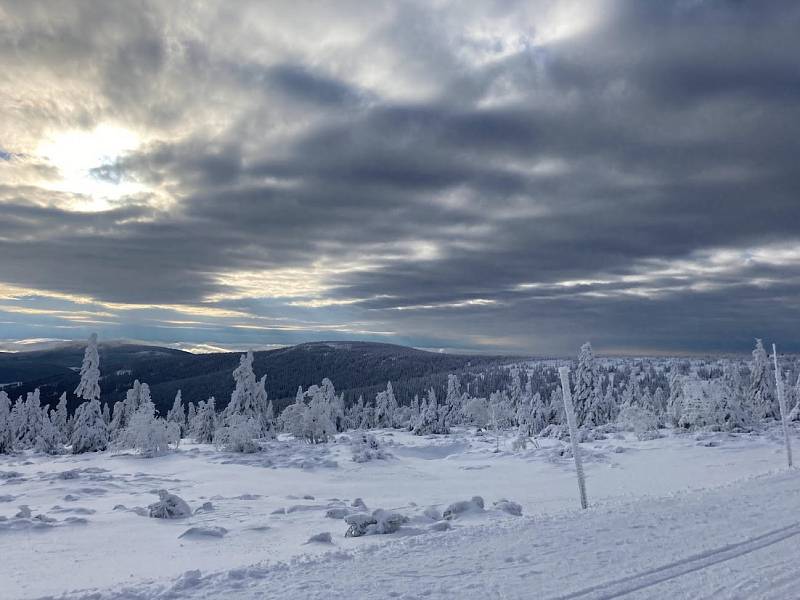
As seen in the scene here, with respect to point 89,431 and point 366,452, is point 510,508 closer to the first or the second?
point 366,452

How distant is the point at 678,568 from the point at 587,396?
61.1 m

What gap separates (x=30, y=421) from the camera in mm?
77750

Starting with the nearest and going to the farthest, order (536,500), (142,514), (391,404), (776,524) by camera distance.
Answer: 1. (776,524)
2. (142,514)
3. (536,500)
4. (391,404)

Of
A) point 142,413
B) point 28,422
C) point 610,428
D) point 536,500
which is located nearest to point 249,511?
point 536,500

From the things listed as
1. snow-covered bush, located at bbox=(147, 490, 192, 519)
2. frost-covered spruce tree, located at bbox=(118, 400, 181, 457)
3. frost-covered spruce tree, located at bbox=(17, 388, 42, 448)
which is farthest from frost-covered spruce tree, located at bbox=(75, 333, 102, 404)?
snow-covered bush, located at bbox=(147, 490, 192, 519)

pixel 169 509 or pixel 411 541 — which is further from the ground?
Result: pixel 411 541

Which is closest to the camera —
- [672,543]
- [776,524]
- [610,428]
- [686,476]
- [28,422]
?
[672,543]

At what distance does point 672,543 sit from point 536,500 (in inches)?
513

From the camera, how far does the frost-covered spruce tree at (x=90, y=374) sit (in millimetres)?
57750

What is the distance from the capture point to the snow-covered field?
897 centimetres

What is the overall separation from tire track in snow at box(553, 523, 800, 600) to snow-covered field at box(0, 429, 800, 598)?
0.04 metres

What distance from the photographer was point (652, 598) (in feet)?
26.1

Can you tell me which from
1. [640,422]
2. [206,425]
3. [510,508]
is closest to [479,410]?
[640,422]

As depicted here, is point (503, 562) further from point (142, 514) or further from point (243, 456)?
point (243, 456)
